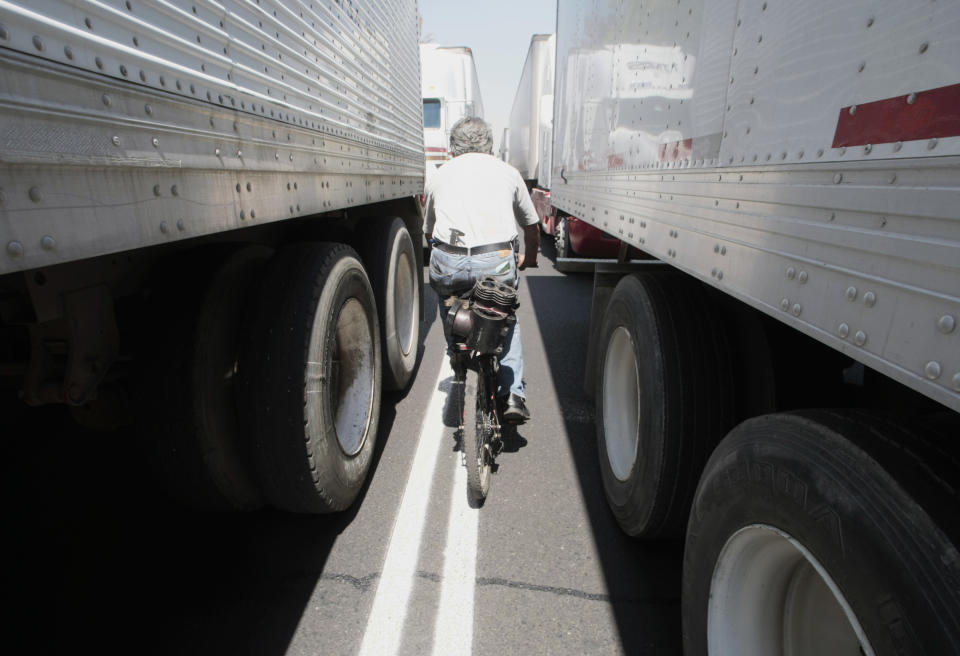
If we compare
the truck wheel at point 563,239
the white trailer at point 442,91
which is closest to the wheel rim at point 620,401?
the truck wheel at point 563,239

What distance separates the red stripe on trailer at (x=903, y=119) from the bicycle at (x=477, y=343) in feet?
5.98

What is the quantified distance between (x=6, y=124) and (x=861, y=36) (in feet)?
4.34

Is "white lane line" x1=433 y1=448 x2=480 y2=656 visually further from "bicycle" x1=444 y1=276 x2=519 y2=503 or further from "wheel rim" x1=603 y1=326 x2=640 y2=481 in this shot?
"wheel rim" x1=603 y1=326 x2=640 y2=481

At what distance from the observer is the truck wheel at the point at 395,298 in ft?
12.1

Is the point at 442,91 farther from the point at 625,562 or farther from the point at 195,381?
the point at 625,562

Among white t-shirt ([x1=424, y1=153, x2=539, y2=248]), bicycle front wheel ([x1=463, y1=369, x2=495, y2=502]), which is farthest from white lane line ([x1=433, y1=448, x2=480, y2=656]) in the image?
white t-shirt ([x1=424, y1=153, x2=539, y2=248])

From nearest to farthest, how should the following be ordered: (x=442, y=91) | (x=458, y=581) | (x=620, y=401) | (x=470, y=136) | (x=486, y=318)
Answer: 1. (x=458, y=581)
2. (x=486, y=318)
3. (x=620, y=401)
4. (x=470, y=136)
5. (x=442, y=91)

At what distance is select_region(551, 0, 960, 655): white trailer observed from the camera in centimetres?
78

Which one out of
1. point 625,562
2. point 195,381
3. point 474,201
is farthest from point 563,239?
point 195,381

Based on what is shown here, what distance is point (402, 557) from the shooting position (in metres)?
2.47

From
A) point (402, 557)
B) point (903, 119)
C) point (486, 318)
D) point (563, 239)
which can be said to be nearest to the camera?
point (903, 119)

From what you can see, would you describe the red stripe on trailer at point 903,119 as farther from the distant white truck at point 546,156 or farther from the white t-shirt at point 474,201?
the distant white truck at point 546,156

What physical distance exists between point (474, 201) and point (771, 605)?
2282 millimetres

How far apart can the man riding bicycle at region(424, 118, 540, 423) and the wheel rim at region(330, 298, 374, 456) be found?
497 millimetres
